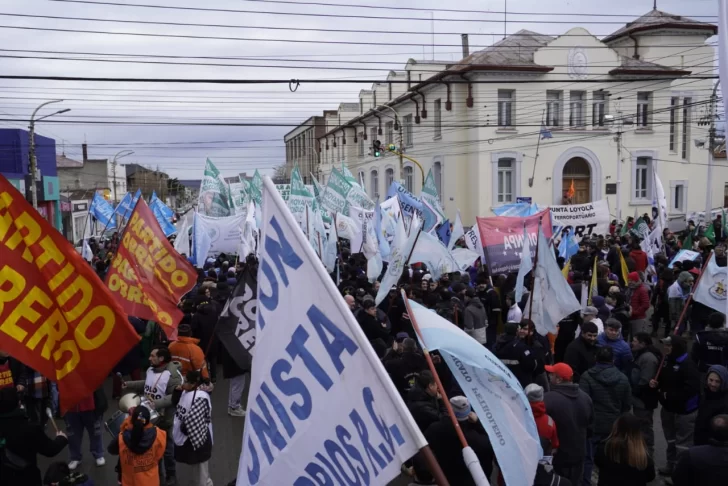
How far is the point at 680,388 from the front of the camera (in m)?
6.27

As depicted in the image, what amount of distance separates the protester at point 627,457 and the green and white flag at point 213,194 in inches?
655

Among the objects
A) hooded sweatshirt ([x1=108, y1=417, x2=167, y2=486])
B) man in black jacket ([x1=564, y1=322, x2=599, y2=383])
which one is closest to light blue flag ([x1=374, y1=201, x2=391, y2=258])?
man in black jacket ([x1=564, y1=322, x2=599, y2=383])

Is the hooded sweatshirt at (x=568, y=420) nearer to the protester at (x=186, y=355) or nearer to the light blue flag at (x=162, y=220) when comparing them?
the protester at (x=186, y=355)

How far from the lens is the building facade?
29703 mm

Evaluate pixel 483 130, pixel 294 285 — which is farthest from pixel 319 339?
pixel 483 130

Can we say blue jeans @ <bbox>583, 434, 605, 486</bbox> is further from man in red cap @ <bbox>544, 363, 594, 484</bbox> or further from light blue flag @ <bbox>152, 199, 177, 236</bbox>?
light blue flag @ <bbox>152, 199, 177, 236</bbox>

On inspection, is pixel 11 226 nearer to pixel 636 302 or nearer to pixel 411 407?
pixel 411 407

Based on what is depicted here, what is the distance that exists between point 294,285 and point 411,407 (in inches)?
122

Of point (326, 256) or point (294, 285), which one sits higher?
point (294, 285)

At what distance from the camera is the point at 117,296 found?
25.6 ft

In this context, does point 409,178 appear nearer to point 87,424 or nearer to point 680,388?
point 680,388

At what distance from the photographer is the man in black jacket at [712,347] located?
269 inches

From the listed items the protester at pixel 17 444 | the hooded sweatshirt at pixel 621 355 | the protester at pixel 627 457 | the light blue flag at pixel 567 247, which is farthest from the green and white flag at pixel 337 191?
the protester at pixel 627 457

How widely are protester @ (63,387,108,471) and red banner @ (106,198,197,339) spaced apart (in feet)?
4.24
